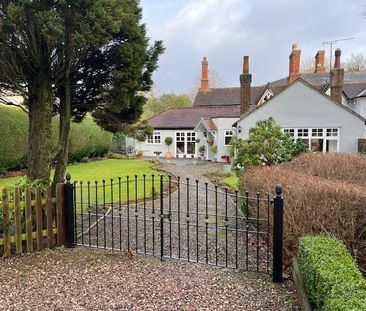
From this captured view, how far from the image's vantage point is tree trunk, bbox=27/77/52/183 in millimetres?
6816

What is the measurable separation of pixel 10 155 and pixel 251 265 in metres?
17.2

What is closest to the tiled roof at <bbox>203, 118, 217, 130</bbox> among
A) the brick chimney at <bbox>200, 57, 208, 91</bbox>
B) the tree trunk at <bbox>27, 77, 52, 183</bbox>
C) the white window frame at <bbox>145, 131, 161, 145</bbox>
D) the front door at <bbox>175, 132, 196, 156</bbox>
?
the front door at <bbox>175, 132, 196, 156</bbox>

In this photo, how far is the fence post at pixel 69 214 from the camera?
625 centimetres

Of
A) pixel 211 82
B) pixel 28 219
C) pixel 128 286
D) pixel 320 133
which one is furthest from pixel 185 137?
pixel 128 286

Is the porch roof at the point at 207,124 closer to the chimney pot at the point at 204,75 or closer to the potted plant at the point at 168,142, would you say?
the potted plant at the point at 168,142

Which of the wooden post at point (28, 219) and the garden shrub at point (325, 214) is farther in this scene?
the wooden post at point (28, 219)

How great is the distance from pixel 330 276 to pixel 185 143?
97.0 ft

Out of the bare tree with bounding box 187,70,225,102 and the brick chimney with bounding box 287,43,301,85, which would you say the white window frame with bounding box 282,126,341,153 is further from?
the bare tree with bounding box 187,70,225,102

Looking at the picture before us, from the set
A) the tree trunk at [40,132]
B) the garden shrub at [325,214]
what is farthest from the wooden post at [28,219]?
the garden shrub at [325,214]

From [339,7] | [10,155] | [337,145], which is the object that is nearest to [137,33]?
[339,7]

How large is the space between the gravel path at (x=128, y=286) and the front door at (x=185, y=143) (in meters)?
26.7

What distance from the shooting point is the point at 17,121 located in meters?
19.7

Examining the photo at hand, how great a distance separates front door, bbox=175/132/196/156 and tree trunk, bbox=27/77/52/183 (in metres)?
25.3

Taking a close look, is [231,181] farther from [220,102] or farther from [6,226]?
[220,102]
